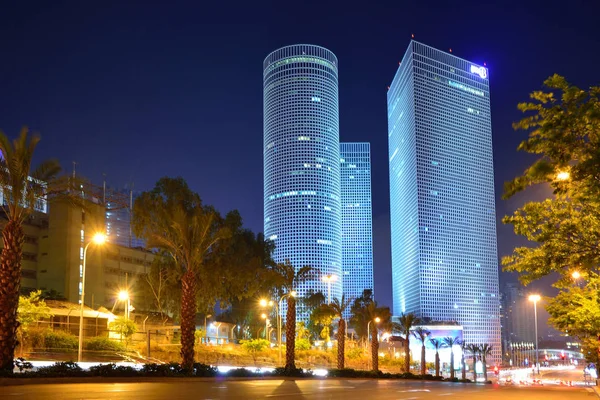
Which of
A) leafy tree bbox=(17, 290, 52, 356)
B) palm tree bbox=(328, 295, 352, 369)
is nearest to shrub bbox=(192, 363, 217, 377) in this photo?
leafy tree bbox=(17, 290, 52, 356)

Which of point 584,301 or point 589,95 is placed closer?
point 589,95

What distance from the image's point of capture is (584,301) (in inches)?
1041

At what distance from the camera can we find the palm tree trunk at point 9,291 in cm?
2367

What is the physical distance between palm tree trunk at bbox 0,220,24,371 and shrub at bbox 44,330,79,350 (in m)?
15.5

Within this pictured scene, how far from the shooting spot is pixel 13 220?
2552 centimetres

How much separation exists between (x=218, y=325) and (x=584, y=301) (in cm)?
7565

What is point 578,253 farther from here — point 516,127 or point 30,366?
point 30,366

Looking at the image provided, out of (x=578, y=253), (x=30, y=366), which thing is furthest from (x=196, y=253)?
(x=578, y=253)

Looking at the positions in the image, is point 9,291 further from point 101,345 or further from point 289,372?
point 289,372

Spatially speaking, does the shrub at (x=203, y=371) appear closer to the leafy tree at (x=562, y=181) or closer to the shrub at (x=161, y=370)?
the shrub at (x=161, y=370)

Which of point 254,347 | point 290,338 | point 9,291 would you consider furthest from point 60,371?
point 254,347

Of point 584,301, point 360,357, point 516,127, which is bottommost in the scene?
point 360,357

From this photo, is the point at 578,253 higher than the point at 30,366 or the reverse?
higher

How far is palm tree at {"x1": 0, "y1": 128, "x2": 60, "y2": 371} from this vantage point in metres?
24.1
